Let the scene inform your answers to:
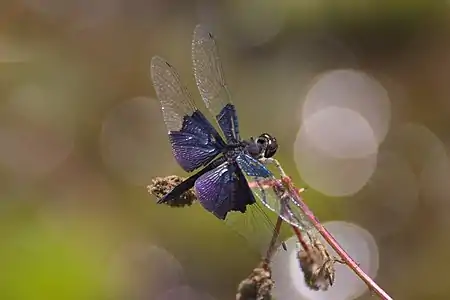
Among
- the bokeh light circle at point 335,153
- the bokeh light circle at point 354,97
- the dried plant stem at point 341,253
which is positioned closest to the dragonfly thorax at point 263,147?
the dried plant stem at point 341,253

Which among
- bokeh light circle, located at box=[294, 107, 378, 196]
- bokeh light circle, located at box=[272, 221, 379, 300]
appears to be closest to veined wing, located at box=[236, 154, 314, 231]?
bokeh light circle, located at box=[272, 221, 379, 300]

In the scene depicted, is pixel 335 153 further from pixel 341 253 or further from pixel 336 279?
pixel 341 253

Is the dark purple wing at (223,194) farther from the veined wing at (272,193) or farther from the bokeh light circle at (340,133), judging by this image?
the bokeh light circle at (340,133)

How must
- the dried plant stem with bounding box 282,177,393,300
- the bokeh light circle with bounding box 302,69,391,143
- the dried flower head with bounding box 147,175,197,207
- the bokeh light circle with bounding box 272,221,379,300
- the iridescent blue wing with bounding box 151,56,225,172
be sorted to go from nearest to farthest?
the dried plant stem with bounding box 282,177,393,300 < the dried flower head with bounding box 147,175,197,207 < the iridescent blue wing with bounding box 151,56,225,172 < the bokeh light circle with bounding box 272,221,379,300 < the bokeh light circle with bounding box 302,69,391,143

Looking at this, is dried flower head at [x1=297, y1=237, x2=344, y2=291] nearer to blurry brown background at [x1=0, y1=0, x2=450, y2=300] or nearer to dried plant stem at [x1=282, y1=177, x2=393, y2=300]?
dried plant stem at [x1=282, y1=177, x2=393, y2=300]

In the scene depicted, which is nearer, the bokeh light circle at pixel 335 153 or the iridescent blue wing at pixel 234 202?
the iridescent blue wing at pixel 234 202

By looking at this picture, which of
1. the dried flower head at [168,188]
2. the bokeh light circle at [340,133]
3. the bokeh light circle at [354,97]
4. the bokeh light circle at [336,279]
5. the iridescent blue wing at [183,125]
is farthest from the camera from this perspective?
the bokeh light circle at [354,97]

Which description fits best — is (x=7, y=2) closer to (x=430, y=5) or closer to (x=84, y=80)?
(x=84, y=80)

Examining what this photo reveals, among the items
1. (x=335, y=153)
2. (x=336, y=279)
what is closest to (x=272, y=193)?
(x=336, y=279)
